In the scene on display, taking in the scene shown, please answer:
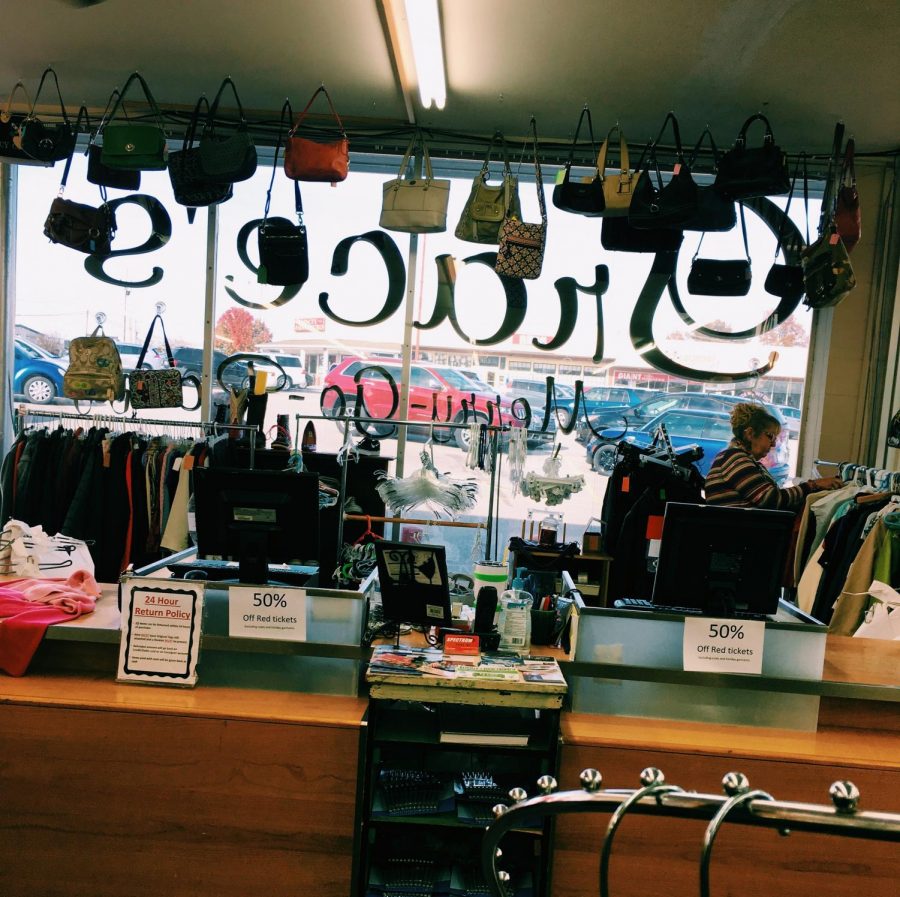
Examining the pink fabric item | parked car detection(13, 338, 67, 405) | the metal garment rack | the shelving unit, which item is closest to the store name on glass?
parked car detection(13, 338, 67, 405)

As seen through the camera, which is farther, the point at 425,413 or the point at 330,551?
the point at 425,413

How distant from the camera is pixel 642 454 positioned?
4.98m

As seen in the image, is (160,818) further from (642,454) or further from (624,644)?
(642,454)

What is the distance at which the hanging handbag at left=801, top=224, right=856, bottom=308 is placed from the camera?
4430 mm

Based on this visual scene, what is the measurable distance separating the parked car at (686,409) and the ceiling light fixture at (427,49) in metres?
2.37

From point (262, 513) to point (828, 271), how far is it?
3472 millimetres

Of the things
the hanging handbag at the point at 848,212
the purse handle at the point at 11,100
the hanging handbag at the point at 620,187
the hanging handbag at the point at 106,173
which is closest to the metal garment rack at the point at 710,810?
the hanging handbag at the point at 620,187

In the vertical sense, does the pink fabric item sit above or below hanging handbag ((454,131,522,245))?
below

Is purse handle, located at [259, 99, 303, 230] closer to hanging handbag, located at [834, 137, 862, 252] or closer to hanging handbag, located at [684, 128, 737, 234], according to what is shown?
hanging handbag, located at [684, 128, 737, 234]

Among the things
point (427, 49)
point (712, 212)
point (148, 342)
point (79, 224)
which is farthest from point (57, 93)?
point (712, 212)

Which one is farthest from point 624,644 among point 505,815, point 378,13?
point 378,13

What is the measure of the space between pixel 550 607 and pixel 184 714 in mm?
1266

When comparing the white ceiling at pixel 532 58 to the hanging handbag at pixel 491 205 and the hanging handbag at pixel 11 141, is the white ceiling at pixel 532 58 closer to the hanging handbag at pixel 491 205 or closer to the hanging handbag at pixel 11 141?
the hanging handbag at pixel 11 141

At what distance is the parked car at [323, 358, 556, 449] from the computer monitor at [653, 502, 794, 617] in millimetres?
2964
